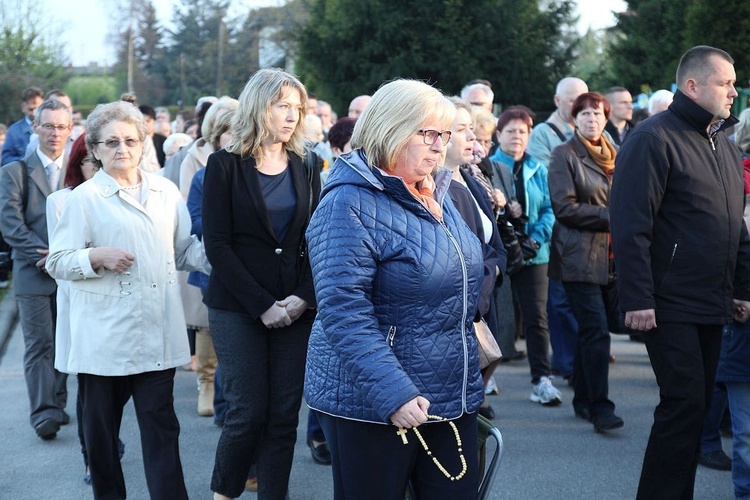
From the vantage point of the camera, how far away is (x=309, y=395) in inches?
134

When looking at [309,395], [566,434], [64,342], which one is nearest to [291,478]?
[64,342]

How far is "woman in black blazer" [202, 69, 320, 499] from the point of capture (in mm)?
4766

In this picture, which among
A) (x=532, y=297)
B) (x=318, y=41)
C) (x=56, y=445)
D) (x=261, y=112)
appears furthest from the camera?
(x=318, y=41)

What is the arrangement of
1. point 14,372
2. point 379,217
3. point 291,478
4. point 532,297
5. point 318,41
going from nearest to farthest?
1. point 379,217
2. point 291,478
3. point 532,297
4. point 14,372
5. point 318,41

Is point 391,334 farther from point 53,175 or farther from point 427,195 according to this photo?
point 53,175

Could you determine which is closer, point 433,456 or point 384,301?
point 384,301

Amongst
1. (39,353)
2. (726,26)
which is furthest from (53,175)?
(726,26)

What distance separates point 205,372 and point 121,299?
8.87ft

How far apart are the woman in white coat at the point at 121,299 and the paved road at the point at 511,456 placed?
0.82m

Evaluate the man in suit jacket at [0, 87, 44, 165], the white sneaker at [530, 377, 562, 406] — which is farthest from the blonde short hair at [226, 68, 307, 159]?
the man in suit jacket at [0, 87, 44, 165]

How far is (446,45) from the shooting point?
98.2 ft

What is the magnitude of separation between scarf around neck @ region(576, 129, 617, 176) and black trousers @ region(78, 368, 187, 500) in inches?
137

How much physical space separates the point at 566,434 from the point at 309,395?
3667 mm

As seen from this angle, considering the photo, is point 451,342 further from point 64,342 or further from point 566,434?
point 566,434
